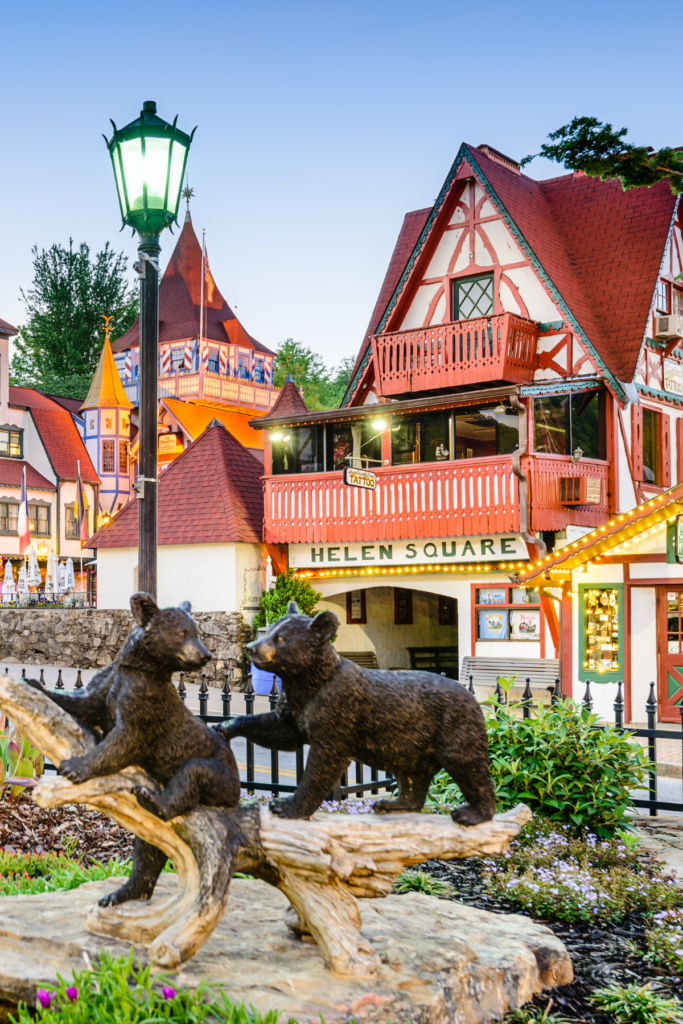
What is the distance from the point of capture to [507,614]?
18438mm

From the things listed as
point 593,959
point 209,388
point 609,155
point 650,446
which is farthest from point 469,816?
point 209,388

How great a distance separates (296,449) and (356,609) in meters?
3.78

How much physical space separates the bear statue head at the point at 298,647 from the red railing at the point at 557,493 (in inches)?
544

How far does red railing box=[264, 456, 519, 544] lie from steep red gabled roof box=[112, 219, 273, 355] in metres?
25.9

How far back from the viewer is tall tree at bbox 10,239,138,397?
58.4 metres

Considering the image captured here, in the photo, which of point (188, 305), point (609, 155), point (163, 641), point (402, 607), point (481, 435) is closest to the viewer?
point (163, 641)

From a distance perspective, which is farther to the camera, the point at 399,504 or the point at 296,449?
the point at 296,449

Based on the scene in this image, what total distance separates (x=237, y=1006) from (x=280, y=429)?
18154 mm

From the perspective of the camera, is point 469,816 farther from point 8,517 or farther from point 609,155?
point 8,517

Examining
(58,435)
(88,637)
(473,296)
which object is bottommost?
(88,637)

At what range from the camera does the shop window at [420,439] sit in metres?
20.9

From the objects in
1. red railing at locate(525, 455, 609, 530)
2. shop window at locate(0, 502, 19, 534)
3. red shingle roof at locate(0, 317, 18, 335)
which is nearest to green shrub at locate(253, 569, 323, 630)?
red railing at locate(525, 455, 609, 530)

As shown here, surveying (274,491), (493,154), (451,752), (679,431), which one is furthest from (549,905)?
(493,154)

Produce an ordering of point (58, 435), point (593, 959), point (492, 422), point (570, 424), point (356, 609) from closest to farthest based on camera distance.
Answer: point (593, 959), point (570, 424), point (492, 422), point (356, 609), point (58, 435)
